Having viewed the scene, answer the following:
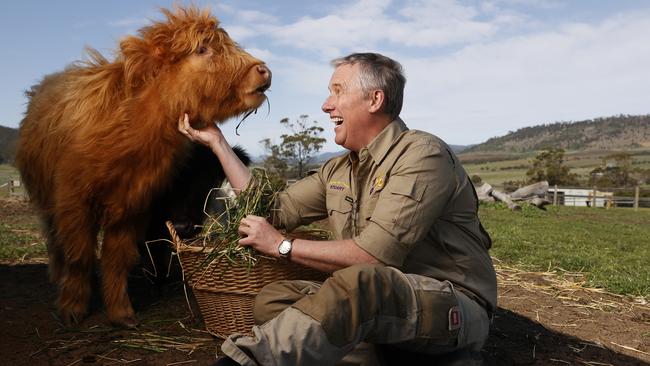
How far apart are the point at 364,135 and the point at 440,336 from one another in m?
1.14

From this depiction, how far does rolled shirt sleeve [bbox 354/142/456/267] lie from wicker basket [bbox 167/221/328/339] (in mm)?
691

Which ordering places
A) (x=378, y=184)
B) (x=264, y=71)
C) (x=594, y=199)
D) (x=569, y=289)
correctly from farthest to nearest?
(x=594, y=199) → (x=569, y=289) → (x=264, y=71) → (x=378, y=184)

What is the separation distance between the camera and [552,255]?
7848 mm

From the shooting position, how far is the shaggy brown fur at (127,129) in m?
3.54

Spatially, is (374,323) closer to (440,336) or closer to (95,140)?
(440,336)

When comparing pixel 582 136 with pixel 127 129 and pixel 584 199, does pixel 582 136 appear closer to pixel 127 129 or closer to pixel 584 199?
pixel 584 199

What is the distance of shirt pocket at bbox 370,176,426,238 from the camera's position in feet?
8.48

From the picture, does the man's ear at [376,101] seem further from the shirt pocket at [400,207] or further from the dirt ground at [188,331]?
the dirt ground at [188,331]

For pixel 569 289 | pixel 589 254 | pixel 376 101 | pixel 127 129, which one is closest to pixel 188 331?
pixel 127 129

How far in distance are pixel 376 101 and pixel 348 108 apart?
0.15m

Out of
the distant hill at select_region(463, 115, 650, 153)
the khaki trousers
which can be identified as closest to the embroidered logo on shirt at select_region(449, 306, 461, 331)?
the khaki trousers

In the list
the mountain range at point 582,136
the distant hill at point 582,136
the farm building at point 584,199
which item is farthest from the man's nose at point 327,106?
the distant hill at point 582,136

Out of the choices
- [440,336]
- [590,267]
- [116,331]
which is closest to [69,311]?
[116,331]

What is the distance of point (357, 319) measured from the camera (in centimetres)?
224
